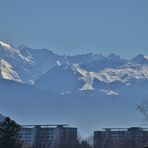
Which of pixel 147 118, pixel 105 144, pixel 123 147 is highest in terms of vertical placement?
pixel 105 144

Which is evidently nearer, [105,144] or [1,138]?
[1,138]

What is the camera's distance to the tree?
6219cm

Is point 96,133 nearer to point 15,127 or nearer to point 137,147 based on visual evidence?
point 137,147

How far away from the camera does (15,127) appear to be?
63.3m

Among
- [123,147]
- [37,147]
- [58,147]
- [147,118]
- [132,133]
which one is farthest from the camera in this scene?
[132,133]

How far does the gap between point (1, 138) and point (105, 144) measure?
135 m

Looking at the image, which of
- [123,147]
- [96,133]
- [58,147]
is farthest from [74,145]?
[96,133]

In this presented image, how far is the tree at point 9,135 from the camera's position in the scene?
62188 mm

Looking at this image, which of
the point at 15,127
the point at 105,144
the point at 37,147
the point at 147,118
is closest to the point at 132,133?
the point at 105,144

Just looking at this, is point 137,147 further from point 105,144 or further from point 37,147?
point 105,144

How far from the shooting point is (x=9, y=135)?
62.7m

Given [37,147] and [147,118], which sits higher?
[37,147]

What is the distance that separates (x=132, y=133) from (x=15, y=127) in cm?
13109

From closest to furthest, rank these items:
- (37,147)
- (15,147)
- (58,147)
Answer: (15,147) → (37,147) → (58,147)
